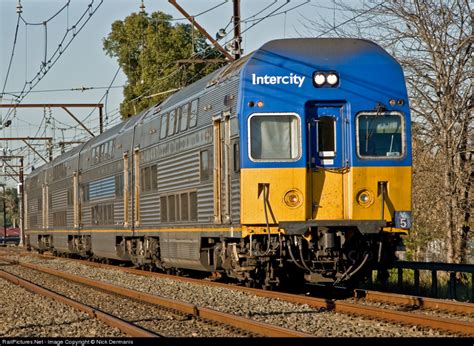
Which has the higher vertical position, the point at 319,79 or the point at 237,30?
the point at 237,30

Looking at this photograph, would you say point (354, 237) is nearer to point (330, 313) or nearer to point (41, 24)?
point (330, 313)

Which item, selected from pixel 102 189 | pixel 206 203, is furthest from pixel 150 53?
pixel 206 203

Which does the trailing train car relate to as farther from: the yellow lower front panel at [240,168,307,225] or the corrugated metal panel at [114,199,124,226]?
the corrugated metal panel at [114,199,124,226]

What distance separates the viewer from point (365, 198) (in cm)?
1338

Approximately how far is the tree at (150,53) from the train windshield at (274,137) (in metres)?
31.9

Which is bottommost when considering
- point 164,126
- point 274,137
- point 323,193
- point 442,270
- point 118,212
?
point 442,270

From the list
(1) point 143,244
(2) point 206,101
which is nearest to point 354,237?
(2) point 206,101

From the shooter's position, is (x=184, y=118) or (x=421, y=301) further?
(x=184, y=118)

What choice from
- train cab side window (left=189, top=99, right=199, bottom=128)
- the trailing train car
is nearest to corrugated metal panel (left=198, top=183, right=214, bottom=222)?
the trailing train car

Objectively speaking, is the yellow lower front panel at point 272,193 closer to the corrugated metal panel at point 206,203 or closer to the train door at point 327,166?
the train door at point 327,166

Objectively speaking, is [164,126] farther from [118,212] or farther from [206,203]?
[118,212]

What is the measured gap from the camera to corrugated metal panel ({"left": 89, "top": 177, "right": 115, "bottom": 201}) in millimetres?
23719

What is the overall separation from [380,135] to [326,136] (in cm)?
81
